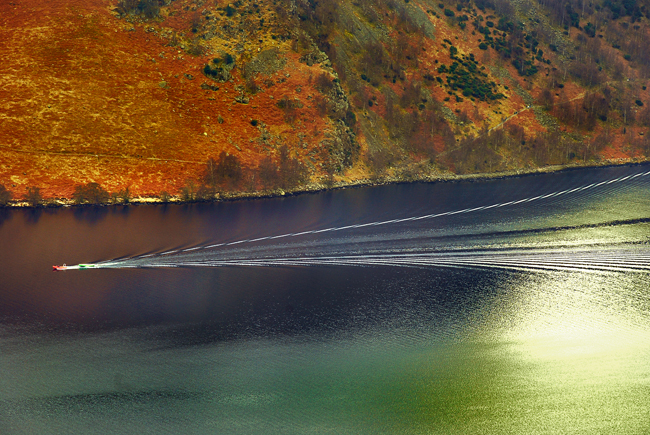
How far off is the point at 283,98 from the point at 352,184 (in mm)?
13131

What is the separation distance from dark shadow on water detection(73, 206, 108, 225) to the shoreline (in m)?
0.93

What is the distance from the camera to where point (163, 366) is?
1000 inches

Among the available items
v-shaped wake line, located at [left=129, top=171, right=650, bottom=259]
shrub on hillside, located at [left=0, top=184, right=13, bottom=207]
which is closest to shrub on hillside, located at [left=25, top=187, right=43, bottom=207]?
shrub on hillside, located at [left=0, top=184, right=13, bottom=207]

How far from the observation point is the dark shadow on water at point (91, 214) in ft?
150

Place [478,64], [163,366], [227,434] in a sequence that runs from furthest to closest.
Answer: [478,64] < [163,366] < [227,434]

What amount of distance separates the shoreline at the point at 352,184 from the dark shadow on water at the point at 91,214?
0.93 m

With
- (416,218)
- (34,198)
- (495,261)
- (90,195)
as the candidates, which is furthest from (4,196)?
(495,261)

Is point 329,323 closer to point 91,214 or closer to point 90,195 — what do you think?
point 91,214

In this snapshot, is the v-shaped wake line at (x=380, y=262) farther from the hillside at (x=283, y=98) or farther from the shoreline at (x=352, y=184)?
the hillside at (x=283, y=98)

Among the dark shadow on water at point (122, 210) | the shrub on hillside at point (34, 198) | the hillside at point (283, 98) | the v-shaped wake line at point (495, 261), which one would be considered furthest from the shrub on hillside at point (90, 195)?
the v-shaped wake line at point (495, 261)

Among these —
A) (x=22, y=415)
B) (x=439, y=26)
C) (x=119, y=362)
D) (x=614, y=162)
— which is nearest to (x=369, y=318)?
(x=119, y=362)

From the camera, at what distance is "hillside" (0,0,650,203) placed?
56094 mm

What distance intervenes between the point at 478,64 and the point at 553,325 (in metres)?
58.0

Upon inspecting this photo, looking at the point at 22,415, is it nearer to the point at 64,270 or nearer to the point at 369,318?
the point at 64,270
